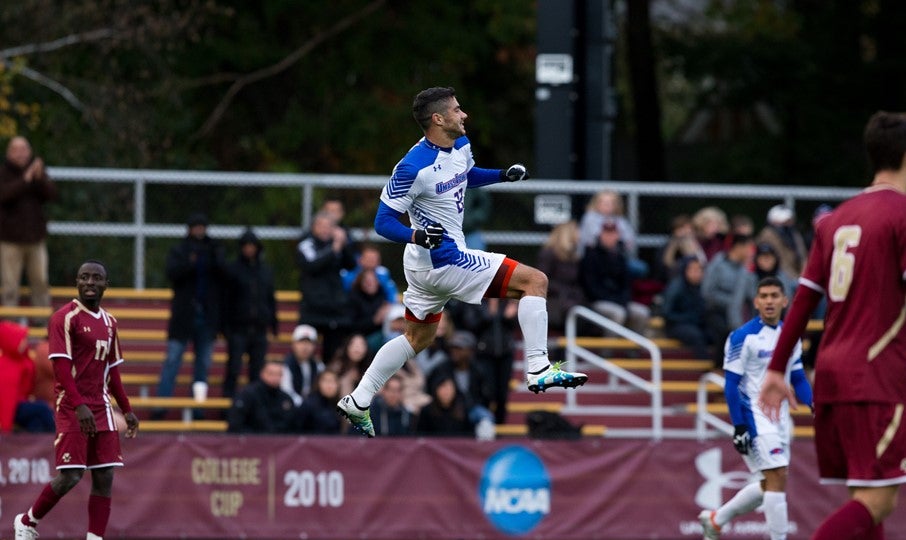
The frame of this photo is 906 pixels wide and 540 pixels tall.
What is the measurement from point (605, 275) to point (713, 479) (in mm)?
2977

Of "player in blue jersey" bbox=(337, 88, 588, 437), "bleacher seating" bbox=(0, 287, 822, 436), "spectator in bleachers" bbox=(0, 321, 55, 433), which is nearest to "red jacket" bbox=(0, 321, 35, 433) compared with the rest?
"spectator in bleachers" bbox=(0, 321, 55, 433)

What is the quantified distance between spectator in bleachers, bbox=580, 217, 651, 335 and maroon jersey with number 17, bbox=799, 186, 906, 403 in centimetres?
1075

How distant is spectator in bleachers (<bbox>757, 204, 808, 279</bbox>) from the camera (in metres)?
18.2

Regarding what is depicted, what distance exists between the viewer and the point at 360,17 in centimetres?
2748

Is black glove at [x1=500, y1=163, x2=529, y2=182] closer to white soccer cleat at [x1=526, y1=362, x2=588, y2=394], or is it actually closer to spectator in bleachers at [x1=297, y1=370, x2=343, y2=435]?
white soccer cleat at [x1=526, y1=362, x2=588, y2=394]

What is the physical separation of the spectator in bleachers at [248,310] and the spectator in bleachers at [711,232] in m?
5.31

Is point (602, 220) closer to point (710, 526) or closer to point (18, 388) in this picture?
point (710, 526)

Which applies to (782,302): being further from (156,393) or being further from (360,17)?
(360,17)

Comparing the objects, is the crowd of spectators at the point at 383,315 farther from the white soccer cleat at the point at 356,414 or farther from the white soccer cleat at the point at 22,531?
the white soccer cleat at the point at 356,414

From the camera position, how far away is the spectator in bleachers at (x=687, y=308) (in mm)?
18328

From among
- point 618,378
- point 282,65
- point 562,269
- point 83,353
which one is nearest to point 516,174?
point 83,353

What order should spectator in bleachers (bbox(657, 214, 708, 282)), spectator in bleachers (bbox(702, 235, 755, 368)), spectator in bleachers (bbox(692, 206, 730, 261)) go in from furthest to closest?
spectator in bleachers (bbox(692, 206, 730, 261)) < spectator in bleachers (bbox(657, 214, 708, 282)) < spectator in bleachers (bbox(702, 235, 755, 368))

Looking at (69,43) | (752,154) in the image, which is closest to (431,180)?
(69,43)

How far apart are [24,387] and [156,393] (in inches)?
87.8
